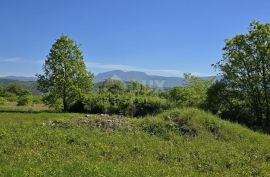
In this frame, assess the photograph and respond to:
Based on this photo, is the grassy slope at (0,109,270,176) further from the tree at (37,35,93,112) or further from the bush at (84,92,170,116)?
the tree at (37,35,93,112)

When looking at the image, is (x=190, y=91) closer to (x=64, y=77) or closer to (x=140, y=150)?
(x=64, y=77)

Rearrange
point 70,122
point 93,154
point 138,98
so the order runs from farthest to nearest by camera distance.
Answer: point 138,98
point 70,122
point 93,154

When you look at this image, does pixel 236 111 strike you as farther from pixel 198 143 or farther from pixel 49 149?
pixel 49 149

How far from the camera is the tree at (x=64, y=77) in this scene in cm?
4919

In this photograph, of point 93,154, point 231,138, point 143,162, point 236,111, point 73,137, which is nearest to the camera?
point 143,162

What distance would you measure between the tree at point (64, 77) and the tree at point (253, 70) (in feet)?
62.3

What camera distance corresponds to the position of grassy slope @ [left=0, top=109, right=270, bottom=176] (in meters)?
12.7

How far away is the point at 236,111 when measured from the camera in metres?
36.1

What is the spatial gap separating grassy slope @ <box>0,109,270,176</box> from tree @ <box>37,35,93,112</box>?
88.9ft

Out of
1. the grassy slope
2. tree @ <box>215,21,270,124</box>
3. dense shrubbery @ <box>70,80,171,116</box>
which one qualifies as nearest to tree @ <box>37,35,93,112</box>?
dense shrubbery @ <box>70,80,171,116</box>

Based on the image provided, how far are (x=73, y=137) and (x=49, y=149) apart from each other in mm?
2132

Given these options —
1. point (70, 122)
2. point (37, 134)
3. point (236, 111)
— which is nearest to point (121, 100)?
point (236, 111)

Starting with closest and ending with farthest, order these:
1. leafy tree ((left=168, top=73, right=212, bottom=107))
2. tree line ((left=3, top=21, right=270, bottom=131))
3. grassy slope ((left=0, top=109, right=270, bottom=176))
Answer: grassy slope ((left=0, top=109, right=270, bottom=176)) → tree line ((left=3, top=21, right=270, bottom=131)) → leafy tree ((left=168, top=73, right=212, bottom=107))

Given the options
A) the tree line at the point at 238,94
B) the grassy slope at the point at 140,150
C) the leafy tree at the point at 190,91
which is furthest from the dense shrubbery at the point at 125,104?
the grassy slope at the point at 140,150
